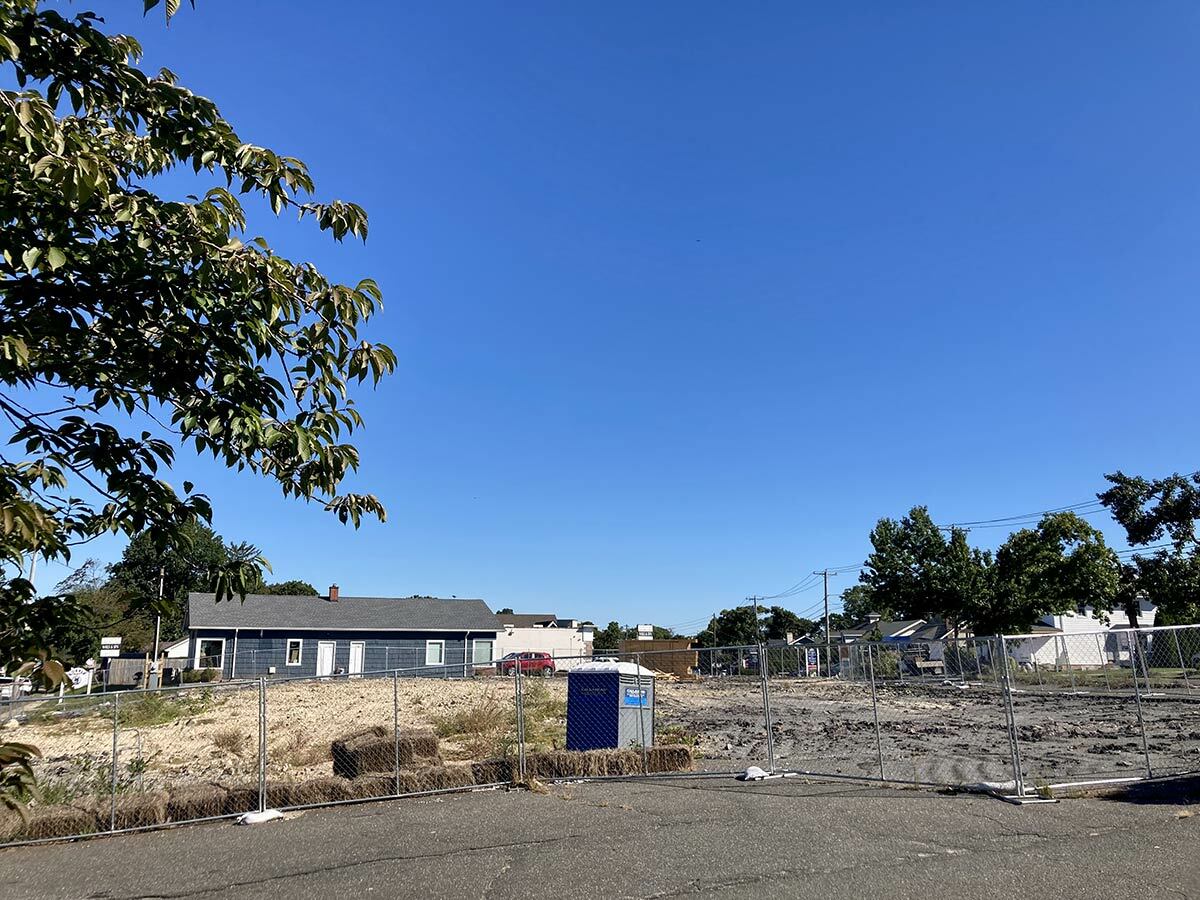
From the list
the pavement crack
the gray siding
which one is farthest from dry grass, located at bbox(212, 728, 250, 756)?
the gray siding

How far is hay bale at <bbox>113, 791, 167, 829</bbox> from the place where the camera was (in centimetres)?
970

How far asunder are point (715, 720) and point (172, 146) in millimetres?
18353

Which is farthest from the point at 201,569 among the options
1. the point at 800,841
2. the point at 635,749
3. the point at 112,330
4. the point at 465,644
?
the point at 465,644

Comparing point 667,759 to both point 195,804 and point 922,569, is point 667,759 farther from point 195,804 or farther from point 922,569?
point 922,569

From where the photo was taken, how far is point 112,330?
11.5ft

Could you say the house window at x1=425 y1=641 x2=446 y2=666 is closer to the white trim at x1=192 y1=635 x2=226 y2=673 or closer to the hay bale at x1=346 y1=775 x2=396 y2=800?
the white trim at x1=192 y1=635 x2=226 y2=673

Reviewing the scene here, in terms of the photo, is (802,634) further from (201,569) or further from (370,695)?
(201,569)

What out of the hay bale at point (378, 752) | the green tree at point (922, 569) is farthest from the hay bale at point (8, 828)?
the green tree at point (922, 569)

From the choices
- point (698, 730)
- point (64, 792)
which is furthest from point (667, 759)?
point (64, 792)

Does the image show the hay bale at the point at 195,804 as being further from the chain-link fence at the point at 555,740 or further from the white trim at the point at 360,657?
the white trim at the point at 360,657

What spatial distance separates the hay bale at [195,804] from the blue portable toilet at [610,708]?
502 cm

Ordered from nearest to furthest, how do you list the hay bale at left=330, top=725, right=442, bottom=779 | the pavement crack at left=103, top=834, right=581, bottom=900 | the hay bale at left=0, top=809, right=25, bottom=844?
the pavement crack at left=103, top=834, right=581, bottom=900 → the hay bale at left=0, top=809, right=25, bottom=844 → the hay bale at left=330, top=725, right=442, bottom=779

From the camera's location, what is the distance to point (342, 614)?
149 feet

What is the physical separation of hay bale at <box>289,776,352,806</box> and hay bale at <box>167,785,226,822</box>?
84cm
